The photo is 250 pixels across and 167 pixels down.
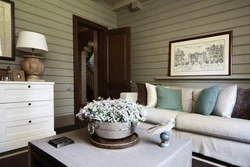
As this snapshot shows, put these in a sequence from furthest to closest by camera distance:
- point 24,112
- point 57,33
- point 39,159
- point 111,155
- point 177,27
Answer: point 177,27
point 57,33
point 24,112
point 39,159
point 111,155

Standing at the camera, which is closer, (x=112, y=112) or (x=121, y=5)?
(x=112, y=112)

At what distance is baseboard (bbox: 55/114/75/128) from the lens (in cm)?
307

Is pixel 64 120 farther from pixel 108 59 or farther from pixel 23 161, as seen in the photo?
pixel 108 59

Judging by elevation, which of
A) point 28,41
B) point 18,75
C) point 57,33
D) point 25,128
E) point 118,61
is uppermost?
point 57,33

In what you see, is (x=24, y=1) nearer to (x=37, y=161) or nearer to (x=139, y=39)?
(x=139, y=39)

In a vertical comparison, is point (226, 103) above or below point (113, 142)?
above

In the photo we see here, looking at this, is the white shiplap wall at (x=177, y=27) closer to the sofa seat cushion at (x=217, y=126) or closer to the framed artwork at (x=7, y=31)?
the sofa seat cushion at (x=217, y=126)

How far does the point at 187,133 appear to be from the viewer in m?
2.08

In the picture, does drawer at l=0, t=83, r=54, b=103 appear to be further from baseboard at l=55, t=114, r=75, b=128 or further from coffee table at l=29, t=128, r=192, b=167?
coffee table at l=29, t=128, r=192, b=167

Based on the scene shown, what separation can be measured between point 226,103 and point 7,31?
3386 millimetres

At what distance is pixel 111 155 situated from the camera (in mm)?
980

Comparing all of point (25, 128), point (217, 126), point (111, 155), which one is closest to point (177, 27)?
point (217, 126)

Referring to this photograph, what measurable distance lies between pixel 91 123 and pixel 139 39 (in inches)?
122

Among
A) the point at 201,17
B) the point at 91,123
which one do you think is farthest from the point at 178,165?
the point at 201,17
